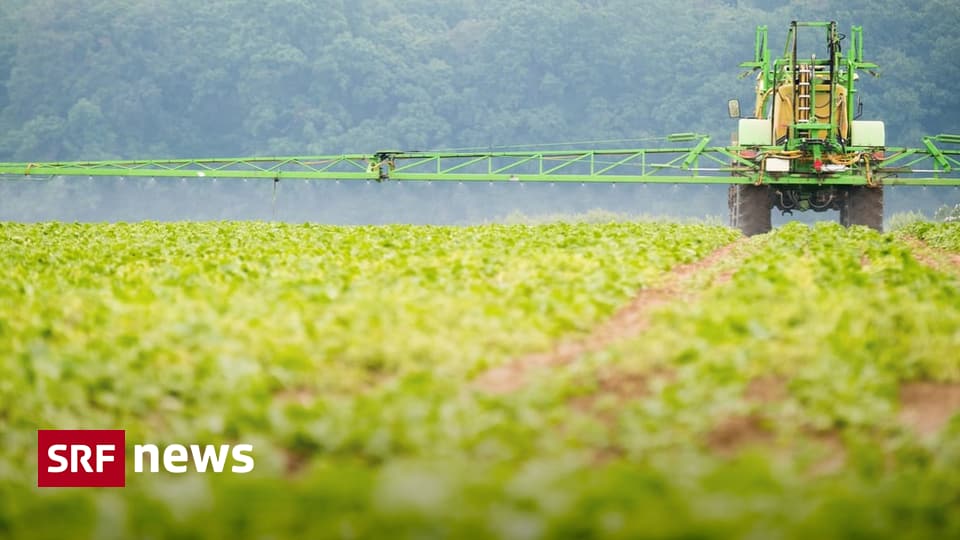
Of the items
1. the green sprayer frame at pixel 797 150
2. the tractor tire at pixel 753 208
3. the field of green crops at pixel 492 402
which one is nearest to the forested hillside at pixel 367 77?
the green sprayer frame at pixel 797 150

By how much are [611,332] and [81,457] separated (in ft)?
14.2

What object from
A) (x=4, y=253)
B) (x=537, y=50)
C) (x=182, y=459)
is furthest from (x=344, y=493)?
(x=537, y=50)

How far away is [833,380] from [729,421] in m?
0.85

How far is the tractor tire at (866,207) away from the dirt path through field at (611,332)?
16.2 m

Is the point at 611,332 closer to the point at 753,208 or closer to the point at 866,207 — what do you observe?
the point at 753,208

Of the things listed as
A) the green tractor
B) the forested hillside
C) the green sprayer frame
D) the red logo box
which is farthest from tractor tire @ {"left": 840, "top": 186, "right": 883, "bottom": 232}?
the forested hillside

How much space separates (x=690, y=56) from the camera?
88625 millimetres

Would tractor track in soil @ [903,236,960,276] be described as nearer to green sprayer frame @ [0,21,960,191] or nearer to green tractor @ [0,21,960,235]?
green sprayer frame @ [0,21,960,191]

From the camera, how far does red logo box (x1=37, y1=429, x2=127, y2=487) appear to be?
5719 millimetres

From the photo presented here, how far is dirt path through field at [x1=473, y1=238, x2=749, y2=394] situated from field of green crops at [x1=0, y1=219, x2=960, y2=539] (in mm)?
73

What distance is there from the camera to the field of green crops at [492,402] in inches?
170

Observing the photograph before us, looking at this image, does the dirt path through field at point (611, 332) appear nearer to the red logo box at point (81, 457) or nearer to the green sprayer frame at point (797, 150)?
the red logo box at point (81, 457)

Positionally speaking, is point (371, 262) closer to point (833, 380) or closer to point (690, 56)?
point (833, 380)

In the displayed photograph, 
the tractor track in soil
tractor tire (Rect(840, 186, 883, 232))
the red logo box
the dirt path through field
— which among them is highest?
tractor tire (Rect(840, 186, 883, 232))
